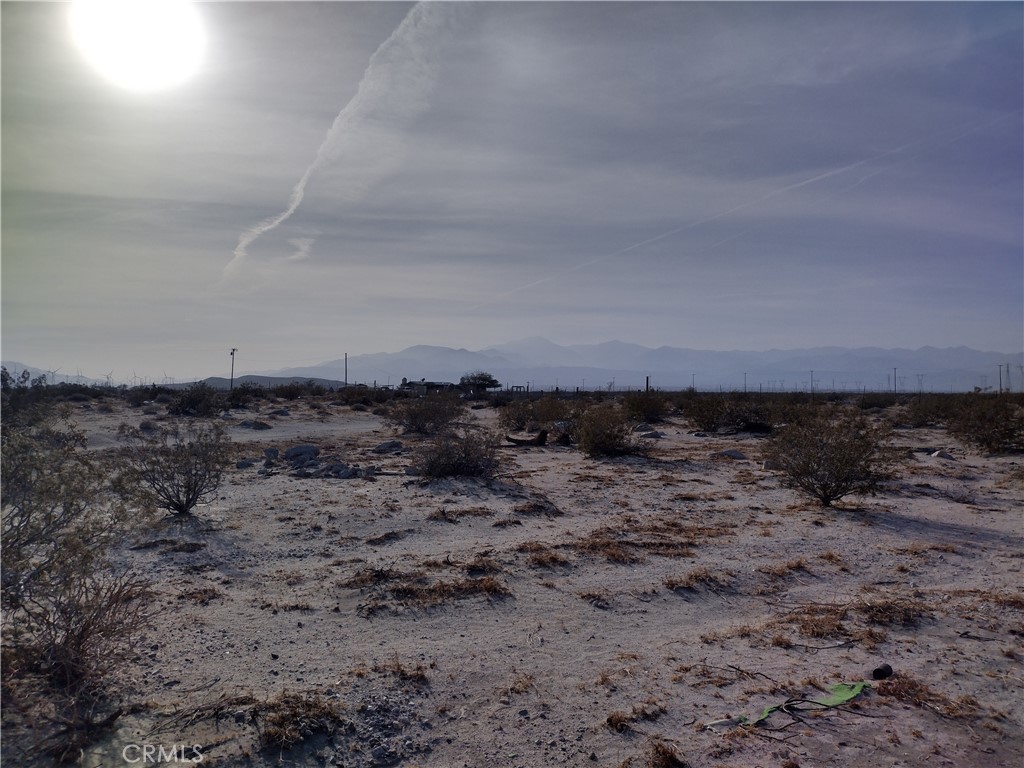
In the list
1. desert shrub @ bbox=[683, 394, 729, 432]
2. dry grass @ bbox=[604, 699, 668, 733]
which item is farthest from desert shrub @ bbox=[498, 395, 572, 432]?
dry grass @ bbox=[604, 699, 668, 733]

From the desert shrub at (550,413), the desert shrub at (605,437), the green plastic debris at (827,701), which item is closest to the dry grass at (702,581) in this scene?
the green plastic debris at (827,701)

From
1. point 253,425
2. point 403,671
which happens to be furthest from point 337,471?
point 253,425

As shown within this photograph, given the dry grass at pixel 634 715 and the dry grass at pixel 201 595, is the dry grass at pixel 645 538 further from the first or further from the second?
the dry grass at pixel 201 595

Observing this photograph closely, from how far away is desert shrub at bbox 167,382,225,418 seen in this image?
31.1m

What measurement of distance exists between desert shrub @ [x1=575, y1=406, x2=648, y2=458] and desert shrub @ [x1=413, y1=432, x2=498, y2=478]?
5171mm

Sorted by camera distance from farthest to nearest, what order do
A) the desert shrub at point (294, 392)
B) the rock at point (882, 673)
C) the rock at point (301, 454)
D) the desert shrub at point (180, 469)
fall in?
the desert shrub at point (294, 392)
the rock at point (301, 454)
the desert shrub at point (180, 469)
the rock at point (882, 673)

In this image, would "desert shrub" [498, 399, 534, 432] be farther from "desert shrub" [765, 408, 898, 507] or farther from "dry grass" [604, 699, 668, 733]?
"dry grass" [604, 699, 668, 733]

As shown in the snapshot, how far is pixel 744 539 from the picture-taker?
33.5 feet

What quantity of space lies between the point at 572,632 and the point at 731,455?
14.4 m

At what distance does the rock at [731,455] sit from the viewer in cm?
1948

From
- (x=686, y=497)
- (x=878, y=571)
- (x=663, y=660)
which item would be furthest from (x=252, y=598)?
(x=686, y=497)

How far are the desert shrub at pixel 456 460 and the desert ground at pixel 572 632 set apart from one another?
56.2 inches

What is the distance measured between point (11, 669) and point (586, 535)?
23.9 feet

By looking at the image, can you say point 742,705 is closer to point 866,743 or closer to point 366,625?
point 866,743
